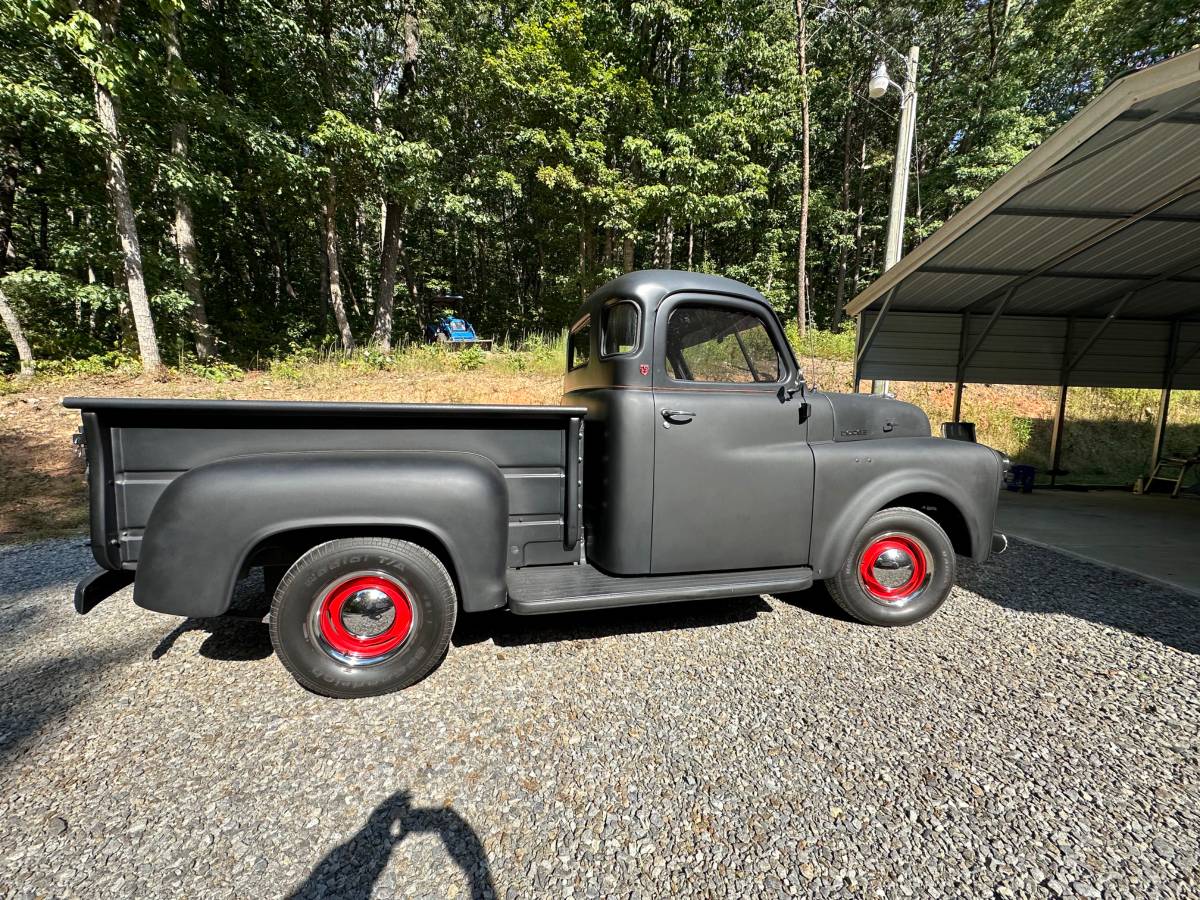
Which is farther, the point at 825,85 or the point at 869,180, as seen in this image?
the point at 869,180

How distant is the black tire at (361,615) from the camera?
7.56ft

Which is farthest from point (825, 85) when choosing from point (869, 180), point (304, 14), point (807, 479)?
point (807, 479)

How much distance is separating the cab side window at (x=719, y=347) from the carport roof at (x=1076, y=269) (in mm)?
2442

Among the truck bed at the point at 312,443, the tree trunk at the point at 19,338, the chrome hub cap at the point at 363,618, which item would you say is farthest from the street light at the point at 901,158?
the tree trunk at the point at 19,338

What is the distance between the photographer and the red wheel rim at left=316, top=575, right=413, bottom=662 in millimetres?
2373

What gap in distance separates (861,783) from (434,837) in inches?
63.5

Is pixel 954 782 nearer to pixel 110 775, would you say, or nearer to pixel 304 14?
pixel 110 775

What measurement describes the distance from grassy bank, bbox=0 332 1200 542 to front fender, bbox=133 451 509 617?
6193 millimetres

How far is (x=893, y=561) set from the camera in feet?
10.4

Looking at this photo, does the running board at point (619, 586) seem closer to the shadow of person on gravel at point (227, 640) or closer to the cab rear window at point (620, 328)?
the cab rear window at point (620, 328)

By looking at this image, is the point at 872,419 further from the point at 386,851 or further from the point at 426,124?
the point at 426,124

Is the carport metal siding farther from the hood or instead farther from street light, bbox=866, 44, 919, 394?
the hood

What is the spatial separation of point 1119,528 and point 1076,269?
3.54 m

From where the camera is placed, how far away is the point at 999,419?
1151 cm
